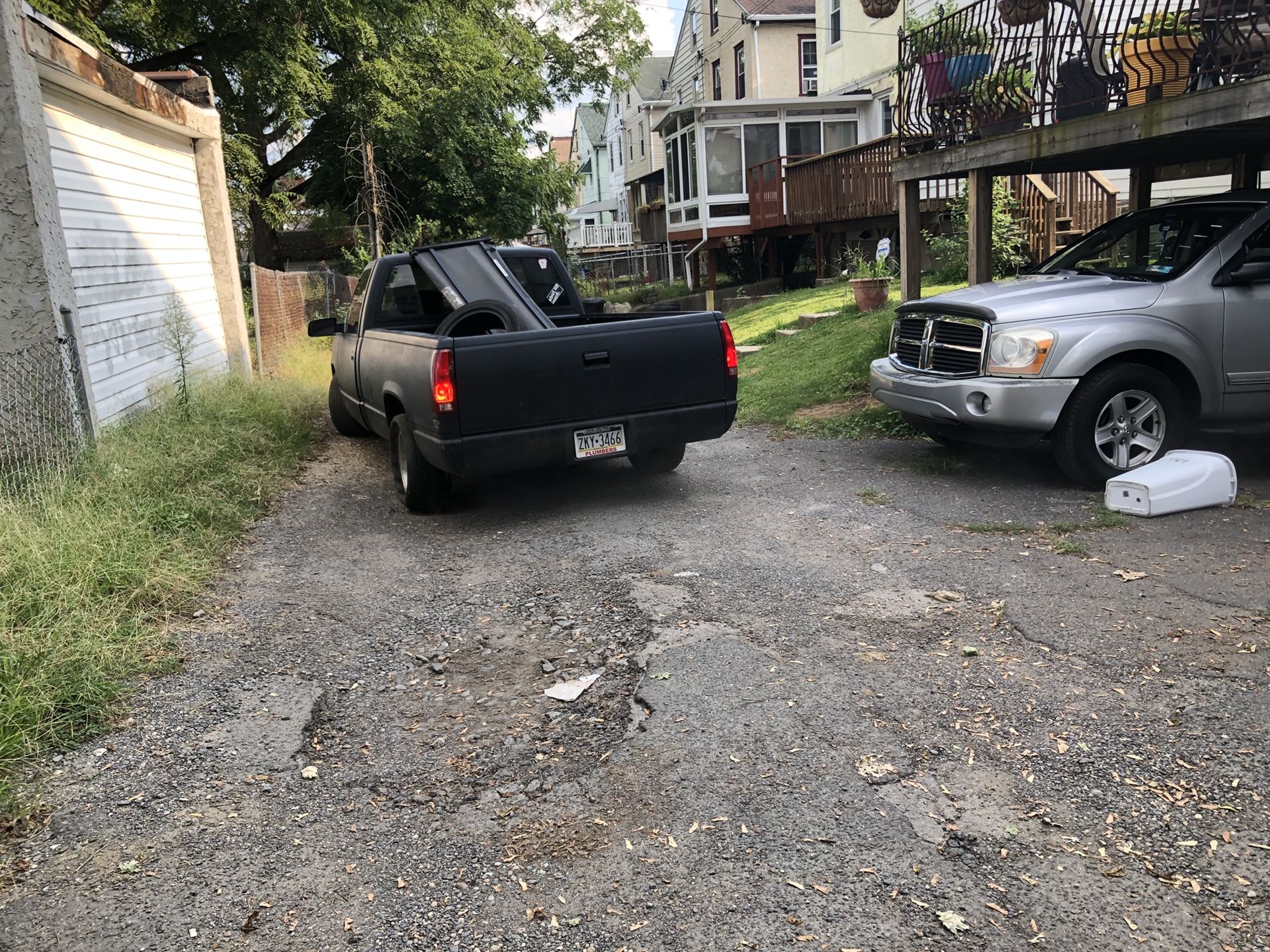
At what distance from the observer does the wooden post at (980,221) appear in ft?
32.2

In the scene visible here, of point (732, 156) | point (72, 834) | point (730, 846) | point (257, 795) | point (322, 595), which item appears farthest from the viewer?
point (732, 156)

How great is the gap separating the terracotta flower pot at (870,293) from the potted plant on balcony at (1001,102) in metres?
4.32

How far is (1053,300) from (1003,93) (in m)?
4.05

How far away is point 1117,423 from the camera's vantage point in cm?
667

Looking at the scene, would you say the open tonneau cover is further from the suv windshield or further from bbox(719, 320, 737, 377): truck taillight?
the suv windshield

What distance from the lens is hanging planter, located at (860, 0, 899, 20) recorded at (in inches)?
720

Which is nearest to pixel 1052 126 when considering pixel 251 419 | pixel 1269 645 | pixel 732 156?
pixel 1269 645

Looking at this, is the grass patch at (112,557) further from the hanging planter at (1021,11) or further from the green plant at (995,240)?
the green plant at (995,240)

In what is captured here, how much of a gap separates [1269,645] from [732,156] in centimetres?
2349

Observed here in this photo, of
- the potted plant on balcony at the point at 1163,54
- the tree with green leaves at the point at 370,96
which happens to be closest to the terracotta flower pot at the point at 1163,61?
the potted plant on balcony at the point at 1163,54

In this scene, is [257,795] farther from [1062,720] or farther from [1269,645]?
[1269,645]

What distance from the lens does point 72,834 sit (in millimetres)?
3199

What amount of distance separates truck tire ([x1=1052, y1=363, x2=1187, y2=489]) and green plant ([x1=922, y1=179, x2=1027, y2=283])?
314 inches

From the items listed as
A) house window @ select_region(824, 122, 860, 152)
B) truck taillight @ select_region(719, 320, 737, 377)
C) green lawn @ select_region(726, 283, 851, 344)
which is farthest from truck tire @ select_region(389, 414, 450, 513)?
house window @ select_region(824, 122, 860, 152)
